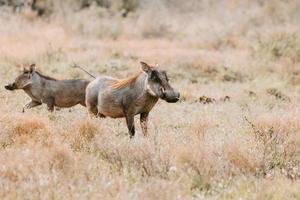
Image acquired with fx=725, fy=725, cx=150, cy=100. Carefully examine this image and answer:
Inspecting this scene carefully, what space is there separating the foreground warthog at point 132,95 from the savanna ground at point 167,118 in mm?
252

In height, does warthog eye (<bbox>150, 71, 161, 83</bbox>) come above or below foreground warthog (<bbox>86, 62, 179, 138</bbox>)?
above

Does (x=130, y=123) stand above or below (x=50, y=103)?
above

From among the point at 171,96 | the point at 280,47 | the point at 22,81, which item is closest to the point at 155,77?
the point at 171,96

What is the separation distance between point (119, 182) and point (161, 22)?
66.7 feet

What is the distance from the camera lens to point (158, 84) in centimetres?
847

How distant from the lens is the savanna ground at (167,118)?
Answer: 621cm

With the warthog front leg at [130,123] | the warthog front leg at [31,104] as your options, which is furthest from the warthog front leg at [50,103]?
the warthog front leg at [130,123]

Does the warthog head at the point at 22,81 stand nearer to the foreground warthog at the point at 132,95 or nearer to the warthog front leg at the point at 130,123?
the foreground warthog at the point at 132,95

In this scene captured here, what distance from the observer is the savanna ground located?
6.21 m

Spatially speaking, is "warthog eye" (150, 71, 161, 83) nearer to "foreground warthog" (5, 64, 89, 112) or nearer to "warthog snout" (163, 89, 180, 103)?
"warthog snout" (163, 89, 180, 103)

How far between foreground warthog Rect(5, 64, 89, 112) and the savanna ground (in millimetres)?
279

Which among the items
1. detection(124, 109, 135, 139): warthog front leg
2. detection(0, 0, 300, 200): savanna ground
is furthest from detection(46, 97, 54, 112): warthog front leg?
detection(124, 109, 135, 139): warthog front leg

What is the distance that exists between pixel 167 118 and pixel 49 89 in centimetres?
197

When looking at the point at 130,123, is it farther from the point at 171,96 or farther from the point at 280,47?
the point at 280,47
